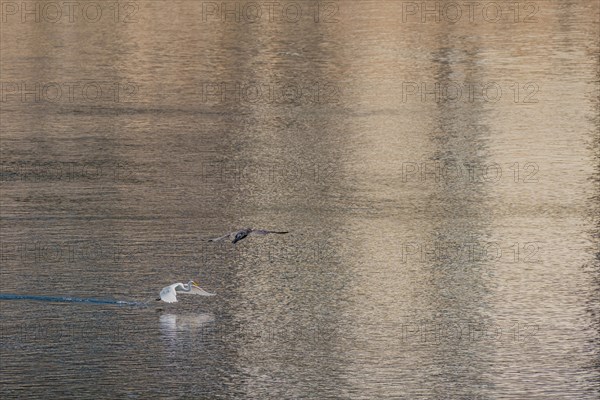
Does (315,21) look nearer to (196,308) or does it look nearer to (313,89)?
(313,89)

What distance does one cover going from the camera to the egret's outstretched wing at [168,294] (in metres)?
13.8

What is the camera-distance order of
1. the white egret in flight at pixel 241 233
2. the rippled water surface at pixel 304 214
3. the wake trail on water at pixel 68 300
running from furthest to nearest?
the white egret in flight at pixel 241 233 < the wake trail on water at pixel 68 300 < the rippled water surface at pixel 304 214

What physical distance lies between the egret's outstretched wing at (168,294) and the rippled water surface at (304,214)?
20 centimetres

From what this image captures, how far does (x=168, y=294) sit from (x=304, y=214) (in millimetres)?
4068

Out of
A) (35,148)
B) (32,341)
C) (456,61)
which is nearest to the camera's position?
(32,341)

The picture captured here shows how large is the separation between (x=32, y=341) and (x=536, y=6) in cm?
2512

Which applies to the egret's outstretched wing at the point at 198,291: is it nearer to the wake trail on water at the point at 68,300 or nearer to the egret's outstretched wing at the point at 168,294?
the egret's outstretched wing at the point at 168,294

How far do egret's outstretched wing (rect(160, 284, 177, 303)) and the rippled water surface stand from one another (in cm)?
20

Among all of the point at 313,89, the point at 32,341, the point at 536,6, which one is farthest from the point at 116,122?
the point at 536,6

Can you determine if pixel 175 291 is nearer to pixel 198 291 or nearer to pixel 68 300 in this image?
pixel 198 291

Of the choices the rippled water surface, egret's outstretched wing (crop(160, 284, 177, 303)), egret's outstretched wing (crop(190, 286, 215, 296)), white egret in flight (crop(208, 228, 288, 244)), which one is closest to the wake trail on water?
the rippled water surface

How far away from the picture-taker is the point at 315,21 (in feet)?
110

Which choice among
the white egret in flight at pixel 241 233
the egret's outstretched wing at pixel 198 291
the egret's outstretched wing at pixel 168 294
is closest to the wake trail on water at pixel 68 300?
the egret's outstretched wing at pixel 168 294

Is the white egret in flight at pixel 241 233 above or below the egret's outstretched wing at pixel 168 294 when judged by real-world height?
above
